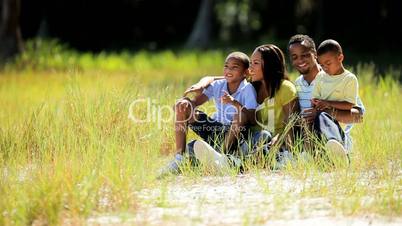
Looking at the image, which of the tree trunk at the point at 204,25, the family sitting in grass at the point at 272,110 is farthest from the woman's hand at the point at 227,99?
the tree trunk at the point at 204,25

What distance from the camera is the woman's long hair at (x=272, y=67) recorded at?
6.45m

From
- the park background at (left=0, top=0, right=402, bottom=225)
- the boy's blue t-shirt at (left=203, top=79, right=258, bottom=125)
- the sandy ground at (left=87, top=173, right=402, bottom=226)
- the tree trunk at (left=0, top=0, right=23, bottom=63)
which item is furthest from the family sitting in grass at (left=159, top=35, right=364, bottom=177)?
the tree trunk at (left=0, top=0, right=23, bottom=63)

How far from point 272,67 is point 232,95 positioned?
38cm

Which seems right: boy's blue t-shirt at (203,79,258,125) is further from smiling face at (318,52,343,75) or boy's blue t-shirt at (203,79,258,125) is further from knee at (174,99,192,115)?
smiling face at (318,52,343,75)

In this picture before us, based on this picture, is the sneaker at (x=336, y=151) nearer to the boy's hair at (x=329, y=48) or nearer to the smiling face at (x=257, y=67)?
the boy's hair at (x=329, y=48)

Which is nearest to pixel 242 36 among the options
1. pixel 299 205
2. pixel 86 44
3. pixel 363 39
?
pixel 86 44

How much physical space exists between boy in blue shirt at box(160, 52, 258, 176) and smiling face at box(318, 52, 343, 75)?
0.58 meters

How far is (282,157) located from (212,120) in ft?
2.23

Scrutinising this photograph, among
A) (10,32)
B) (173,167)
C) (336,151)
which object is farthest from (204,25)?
(336,151)

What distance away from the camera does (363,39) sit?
2055 centimetres

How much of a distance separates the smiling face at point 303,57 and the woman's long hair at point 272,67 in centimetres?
11

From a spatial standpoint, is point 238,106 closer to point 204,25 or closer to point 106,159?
point 106,159

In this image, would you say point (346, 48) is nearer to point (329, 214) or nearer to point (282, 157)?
point (282, 157)

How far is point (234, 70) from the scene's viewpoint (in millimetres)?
6484
